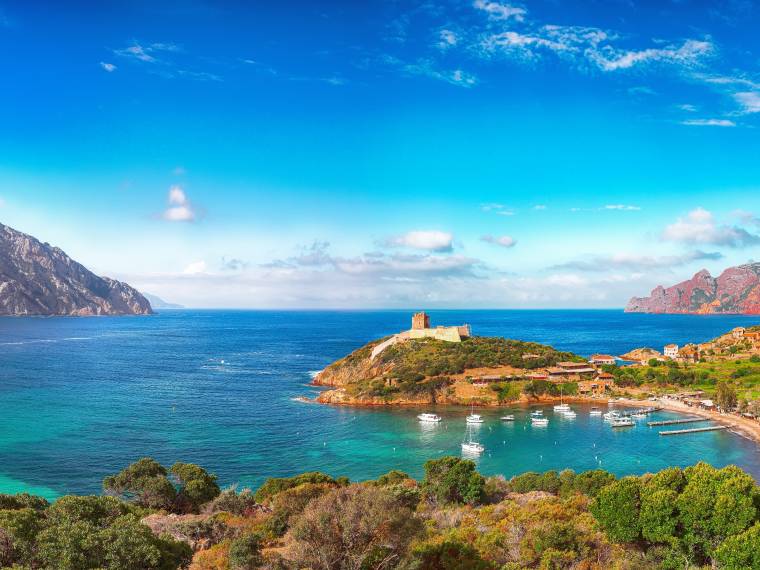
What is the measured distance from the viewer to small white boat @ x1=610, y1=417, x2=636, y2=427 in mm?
62406

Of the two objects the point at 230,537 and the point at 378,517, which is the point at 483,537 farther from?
the point at 230,537

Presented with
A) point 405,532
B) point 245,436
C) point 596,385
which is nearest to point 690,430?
point 596,385

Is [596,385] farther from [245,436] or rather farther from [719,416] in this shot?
[245,436]

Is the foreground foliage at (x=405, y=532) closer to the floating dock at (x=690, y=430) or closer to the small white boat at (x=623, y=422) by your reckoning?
the floating dock at (x=690, y=430)

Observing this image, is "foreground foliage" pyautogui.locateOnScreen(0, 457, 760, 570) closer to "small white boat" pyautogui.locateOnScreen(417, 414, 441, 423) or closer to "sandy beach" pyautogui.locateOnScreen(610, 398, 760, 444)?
"small white boat" pyautogui.locateOnScreen(417, 414, 441, 423)

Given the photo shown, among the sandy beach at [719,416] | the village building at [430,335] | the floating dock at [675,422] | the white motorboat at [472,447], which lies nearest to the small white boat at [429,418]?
the white motorboat at [472,447]

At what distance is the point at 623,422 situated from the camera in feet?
207

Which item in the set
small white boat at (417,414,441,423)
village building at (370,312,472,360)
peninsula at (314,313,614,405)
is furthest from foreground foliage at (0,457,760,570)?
village building at (370,312,472,360)

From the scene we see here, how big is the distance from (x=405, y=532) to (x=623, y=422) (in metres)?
57.1

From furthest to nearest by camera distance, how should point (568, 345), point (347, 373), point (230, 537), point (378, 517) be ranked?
point (568, 345) → point (347, 373) → point (230, 537) → point (378, 517)

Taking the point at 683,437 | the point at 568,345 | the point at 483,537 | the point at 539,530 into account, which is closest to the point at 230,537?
the point at 483,537

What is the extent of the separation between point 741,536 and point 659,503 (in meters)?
2.64

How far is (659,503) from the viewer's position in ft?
60.7

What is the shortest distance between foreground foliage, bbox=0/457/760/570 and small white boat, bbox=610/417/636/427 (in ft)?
133
